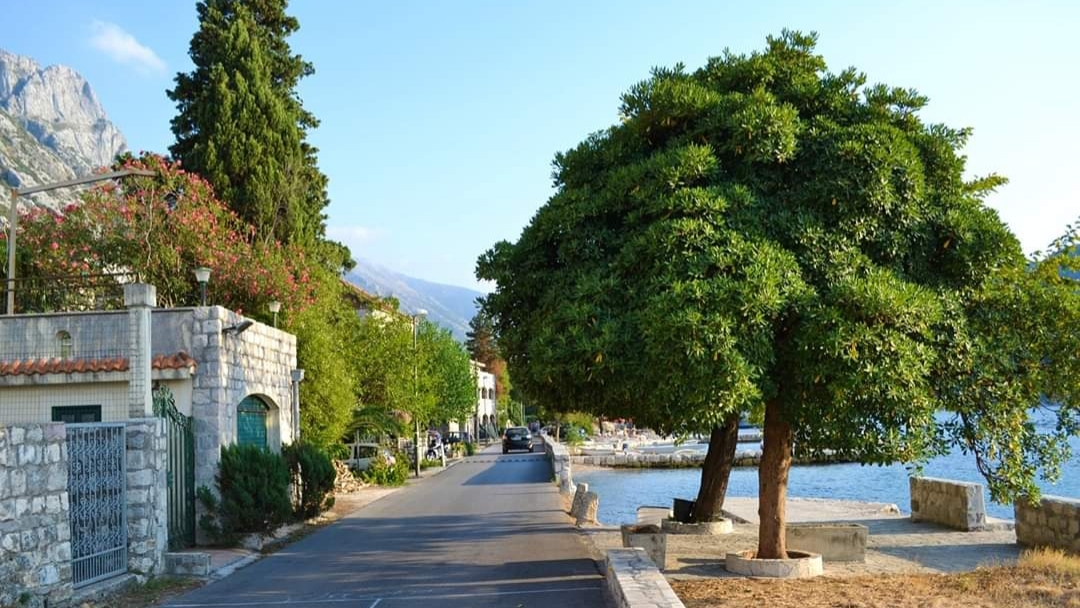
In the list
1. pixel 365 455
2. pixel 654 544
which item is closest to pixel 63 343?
pixel 654 544

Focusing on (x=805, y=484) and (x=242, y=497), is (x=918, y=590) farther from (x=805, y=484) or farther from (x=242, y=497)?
(x=805, y=484)

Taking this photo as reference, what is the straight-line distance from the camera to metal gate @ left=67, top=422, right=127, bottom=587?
36.6 feet

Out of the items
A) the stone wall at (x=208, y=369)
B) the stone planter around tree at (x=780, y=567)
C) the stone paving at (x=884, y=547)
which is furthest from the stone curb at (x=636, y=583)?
the stone wall at (x=208, y=369)

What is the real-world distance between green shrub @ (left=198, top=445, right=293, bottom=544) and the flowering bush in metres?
8.90

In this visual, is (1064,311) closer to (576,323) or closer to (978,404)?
(978,404)

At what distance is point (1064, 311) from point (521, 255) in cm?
675

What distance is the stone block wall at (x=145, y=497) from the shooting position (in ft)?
40.9

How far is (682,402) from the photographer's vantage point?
9.84 metres

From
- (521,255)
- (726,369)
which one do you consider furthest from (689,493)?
(726,369)

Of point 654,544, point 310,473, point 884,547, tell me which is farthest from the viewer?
point 310,473

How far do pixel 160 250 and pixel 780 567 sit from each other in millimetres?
18920

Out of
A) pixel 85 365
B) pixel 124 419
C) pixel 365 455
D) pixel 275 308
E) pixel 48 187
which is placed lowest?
pixel 365 455

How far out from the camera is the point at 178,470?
14.9 m

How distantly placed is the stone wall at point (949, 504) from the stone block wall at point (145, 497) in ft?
41.6
